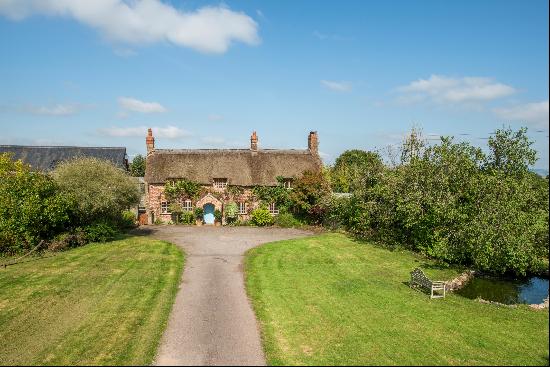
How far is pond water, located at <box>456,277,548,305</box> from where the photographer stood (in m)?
19.9

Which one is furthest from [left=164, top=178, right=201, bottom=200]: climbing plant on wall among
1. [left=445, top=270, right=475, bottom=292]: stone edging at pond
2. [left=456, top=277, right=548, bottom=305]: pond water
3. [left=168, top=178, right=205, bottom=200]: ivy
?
[left=456, top=277, right=548, bottom=305]: pond water

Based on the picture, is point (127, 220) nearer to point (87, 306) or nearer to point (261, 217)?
point (261, 217)

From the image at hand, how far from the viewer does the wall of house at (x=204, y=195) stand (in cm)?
3975

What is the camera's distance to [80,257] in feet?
79.6

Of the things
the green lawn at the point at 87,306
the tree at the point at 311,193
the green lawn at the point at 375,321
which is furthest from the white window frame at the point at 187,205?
the green lawn at the point at 375,321

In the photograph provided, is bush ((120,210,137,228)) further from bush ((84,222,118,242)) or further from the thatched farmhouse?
bush ((84,222,118,242))

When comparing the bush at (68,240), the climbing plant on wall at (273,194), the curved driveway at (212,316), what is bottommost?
the curved driveway at (212,316)

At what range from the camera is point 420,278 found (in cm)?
1916

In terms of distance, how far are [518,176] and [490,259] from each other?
4967mm

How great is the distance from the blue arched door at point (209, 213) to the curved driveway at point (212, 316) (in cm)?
1066

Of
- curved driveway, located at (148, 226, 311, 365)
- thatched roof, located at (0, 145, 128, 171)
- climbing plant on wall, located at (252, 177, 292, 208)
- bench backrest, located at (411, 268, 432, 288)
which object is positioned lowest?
curved driveway, located at (148, 226, 311, 365)

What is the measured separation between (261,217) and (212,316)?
23628 mm

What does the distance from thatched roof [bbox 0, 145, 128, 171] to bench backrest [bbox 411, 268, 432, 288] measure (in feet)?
130

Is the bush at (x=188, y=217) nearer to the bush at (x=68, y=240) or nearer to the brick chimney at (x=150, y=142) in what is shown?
the brick chimney at (x=150, y=142)
